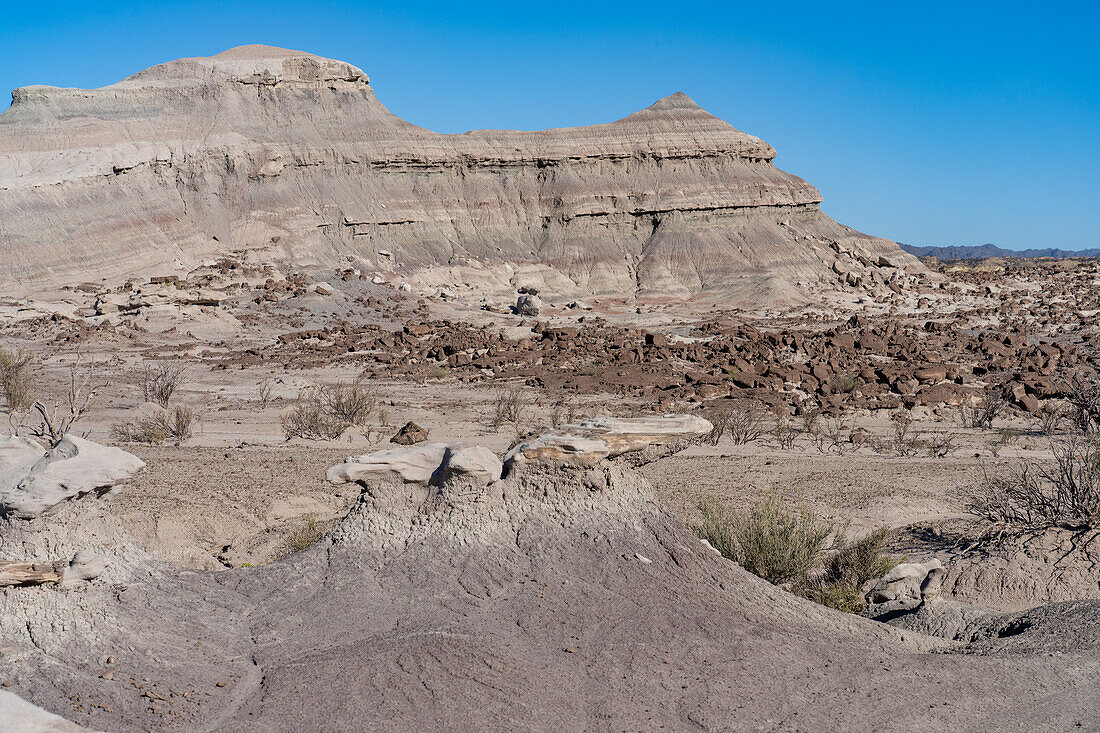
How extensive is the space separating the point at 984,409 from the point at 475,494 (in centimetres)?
1327

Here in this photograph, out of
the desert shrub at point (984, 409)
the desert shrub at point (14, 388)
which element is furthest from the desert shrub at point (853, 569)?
the desert shrub at point (14, 388)

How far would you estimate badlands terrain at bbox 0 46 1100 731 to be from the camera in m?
5.02

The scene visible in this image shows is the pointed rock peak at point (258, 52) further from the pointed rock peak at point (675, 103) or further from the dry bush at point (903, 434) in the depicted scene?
the dry bush at point (903, 434)

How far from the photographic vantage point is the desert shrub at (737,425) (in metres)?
14.3

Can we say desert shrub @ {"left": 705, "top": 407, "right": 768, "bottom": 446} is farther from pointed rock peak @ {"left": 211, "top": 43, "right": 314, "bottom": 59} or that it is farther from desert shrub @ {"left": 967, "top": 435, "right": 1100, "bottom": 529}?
pointed rock peak @ {"left": 211, "top": 43, "right": 314, "bottom": 59}

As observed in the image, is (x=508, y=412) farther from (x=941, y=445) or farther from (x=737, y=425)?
(x=941, y=445)

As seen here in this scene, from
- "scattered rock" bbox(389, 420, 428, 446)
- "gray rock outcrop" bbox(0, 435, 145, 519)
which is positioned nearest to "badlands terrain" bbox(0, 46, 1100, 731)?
"gray rock outcrop" bbox(0, 435, 145, 519)

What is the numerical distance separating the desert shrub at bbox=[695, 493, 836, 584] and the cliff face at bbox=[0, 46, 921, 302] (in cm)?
3660

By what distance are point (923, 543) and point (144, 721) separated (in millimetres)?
7039

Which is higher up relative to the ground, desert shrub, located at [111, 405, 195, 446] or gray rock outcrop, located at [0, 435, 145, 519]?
gray rock outcrop, located at [0, 435, 145, 519]

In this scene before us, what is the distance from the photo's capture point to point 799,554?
24.1 ft

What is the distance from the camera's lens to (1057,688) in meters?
5.11

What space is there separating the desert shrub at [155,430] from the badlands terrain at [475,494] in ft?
0.32

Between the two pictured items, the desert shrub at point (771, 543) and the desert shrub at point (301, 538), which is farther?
the desert shrub at point (301, 538)
